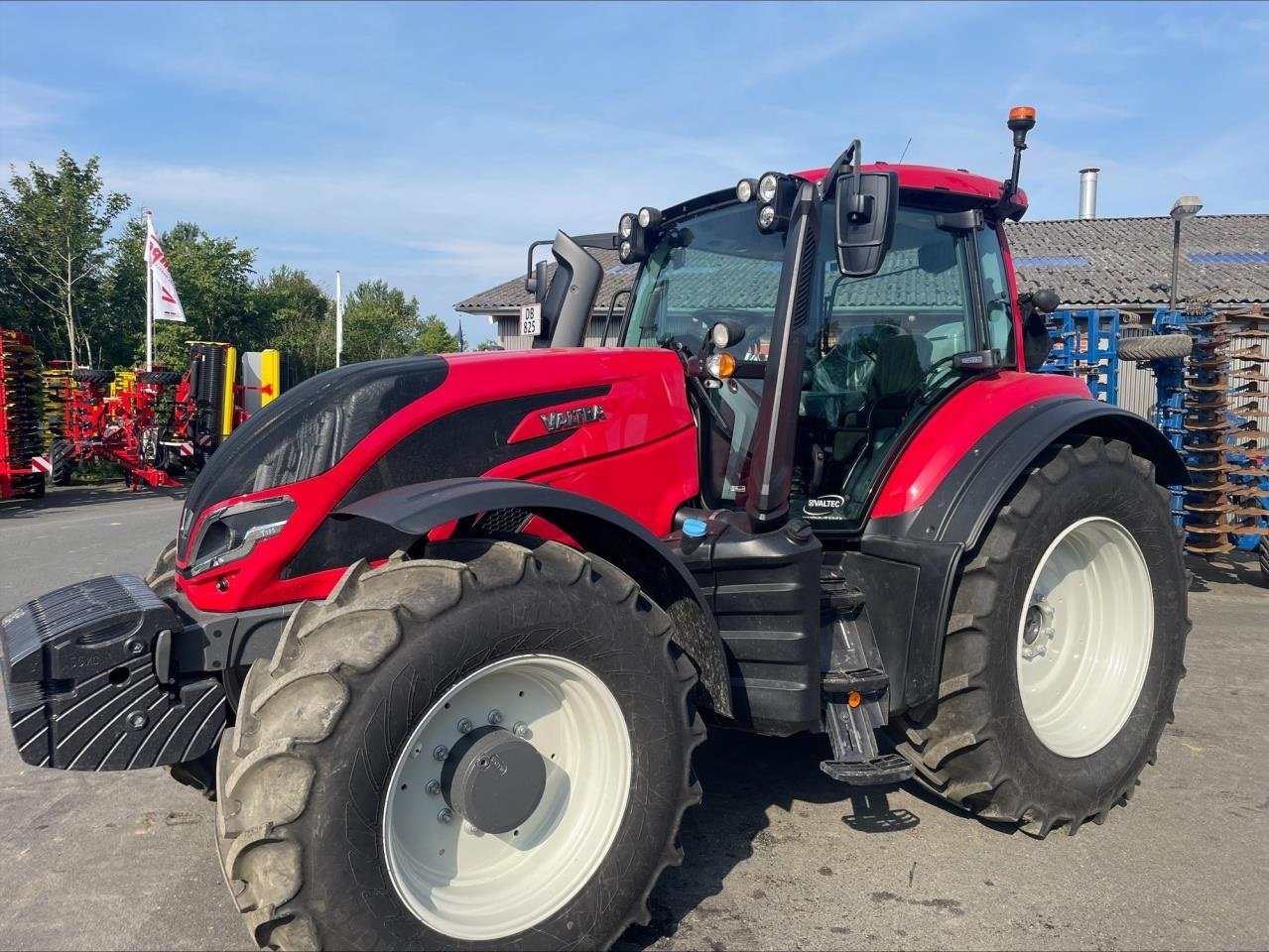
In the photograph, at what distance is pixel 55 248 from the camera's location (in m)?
16.2

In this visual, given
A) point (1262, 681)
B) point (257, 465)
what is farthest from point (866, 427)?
point (1262, 681)

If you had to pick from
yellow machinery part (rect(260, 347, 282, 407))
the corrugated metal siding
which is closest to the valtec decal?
yellow machinery part (rect(260, 347, 282, 407))

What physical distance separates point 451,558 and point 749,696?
104 cm

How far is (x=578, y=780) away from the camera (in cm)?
269

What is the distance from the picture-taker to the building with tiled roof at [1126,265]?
17953 millimetres

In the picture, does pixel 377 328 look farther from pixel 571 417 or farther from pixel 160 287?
pixel 571 417

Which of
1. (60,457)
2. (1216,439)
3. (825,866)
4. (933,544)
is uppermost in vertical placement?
(1216,439)

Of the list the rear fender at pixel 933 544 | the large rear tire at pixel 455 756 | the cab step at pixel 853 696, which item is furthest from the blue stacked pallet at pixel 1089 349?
the large rear tire at pixel 455 756

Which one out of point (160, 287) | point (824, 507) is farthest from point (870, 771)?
point (160, 287)

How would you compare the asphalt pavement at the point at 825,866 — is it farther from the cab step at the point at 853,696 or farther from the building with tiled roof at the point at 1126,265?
the building with tiled roof at the point at 1126,265

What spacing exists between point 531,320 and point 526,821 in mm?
2230

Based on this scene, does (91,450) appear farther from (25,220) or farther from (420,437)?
(420,437)

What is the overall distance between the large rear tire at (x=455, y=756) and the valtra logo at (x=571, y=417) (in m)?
0.48

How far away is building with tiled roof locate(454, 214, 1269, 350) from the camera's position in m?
18.0
